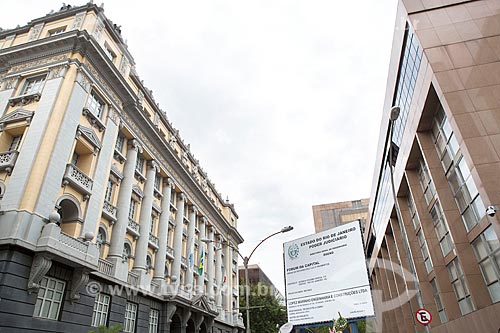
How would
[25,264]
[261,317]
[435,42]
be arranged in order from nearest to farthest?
[25,264], [435,42], [261,317]

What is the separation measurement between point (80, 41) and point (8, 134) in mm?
6879

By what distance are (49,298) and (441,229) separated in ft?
72.8

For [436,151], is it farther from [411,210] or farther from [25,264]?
[25,264]

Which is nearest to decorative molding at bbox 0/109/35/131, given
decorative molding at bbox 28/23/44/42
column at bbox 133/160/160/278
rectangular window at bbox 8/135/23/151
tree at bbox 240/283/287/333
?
rectangular window at bbox 8/135/23/151

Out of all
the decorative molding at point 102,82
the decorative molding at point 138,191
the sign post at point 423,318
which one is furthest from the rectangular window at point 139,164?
the sign post at point 423,318

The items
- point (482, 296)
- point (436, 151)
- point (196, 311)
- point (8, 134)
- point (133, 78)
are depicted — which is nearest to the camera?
point (482, 296)

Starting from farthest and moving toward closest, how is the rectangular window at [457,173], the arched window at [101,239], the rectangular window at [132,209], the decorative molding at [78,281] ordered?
the rectangular window at [132,209], the arched window at [101,239], the decorative molding at [78,281], the rectangular window at [457,173]

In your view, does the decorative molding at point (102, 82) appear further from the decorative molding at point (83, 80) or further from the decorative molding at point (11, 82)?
the decorative molding at point (11, 82)

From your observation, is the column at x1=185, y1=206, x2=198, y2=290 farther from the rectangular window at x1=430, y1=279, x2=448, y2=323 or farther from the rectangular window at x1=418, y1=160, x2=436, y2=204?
the rectangular window at x1=418, y1=160, x2=436, y2=204

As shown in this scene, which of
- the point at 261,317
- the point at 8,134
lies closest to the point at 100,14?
the point at 8,134

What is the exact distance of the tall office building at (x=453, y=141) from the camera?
15055 millimetres

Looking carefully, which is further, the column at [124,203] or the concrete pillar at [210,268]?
the concrete pillar at [210,268]

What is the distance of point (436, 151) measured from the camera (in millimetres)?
Answer: 20297

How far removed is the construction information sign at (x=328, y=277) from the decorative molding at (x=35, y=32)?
21948 mm
